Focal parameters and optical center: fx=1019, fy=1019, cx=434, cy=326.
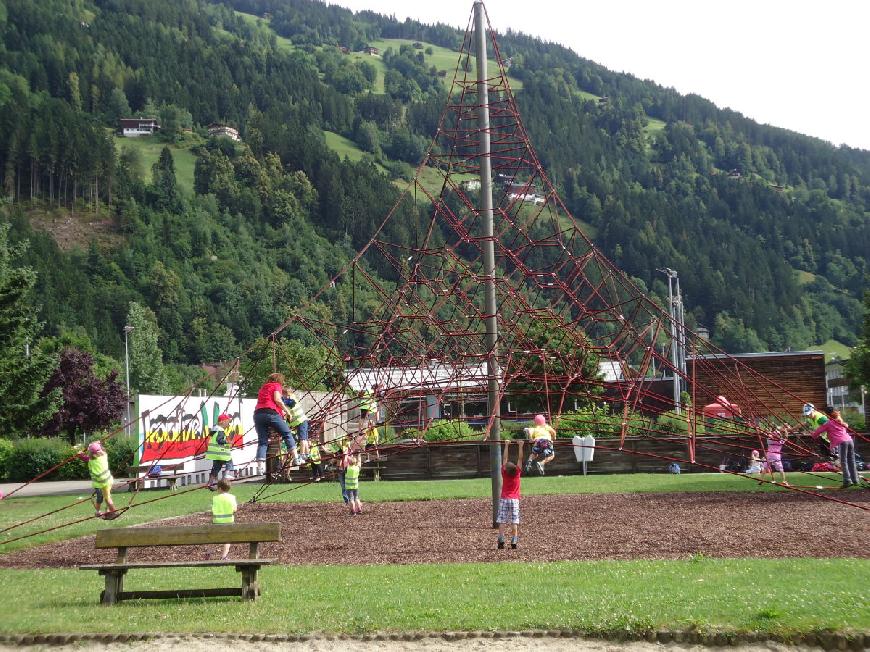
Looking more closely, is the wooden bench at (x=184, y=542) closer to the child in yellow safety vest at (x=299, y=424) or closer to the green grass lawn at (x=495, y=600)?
the green grass lawn at (x=495, y=600)

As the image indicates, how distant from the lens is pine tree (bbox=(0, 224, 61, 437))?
27062 mm

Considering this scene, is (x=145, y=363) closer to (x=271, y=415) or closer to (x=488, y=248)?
(x=488, y=248)

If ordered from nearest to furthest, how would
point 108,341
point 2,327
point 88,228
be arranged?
point 2,327 → point 108,341 → point 88,228

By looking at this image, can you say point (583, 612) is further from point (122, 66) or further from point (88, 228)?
point (122, 66)

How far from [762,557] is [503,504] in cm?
330

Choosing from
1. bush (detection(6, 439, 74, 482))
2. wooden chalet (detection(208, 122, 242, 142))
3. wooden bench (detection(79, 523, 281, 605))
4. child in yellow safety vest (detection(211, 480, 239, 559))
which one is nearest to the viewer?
wooden bench (detection(79, 523, 281, 605))

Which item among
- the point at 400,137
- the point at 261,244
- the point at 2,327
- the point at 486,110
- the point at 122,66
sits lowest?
the point at 2,327

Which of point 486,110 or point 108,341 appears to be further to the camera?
point 108,341

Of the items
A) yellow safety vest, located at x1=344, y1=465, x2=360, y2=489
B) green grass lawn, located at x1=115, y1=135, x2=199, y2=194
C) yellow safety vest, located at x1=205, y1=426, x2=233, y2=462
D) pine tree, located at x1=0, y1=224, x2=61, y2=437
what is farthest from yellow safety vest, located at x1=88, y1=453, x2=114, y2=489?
green grass lawn, located at x1=115, y1=135, x2=199, y2=194

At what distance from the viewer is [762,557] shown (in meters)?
11.8

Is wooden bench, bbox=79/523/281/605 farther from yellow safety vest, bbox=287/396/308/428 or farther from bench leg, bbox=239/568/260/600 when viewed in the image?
yellow safety vest, bbox=287/396/308/428

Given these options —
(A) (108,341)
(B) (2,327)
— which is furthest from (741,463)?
(A) (108,341)

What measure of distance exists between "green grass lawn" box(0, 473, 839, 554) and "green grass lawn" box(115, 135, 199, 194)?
132 m

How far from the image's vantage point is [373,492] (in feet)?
83.7
